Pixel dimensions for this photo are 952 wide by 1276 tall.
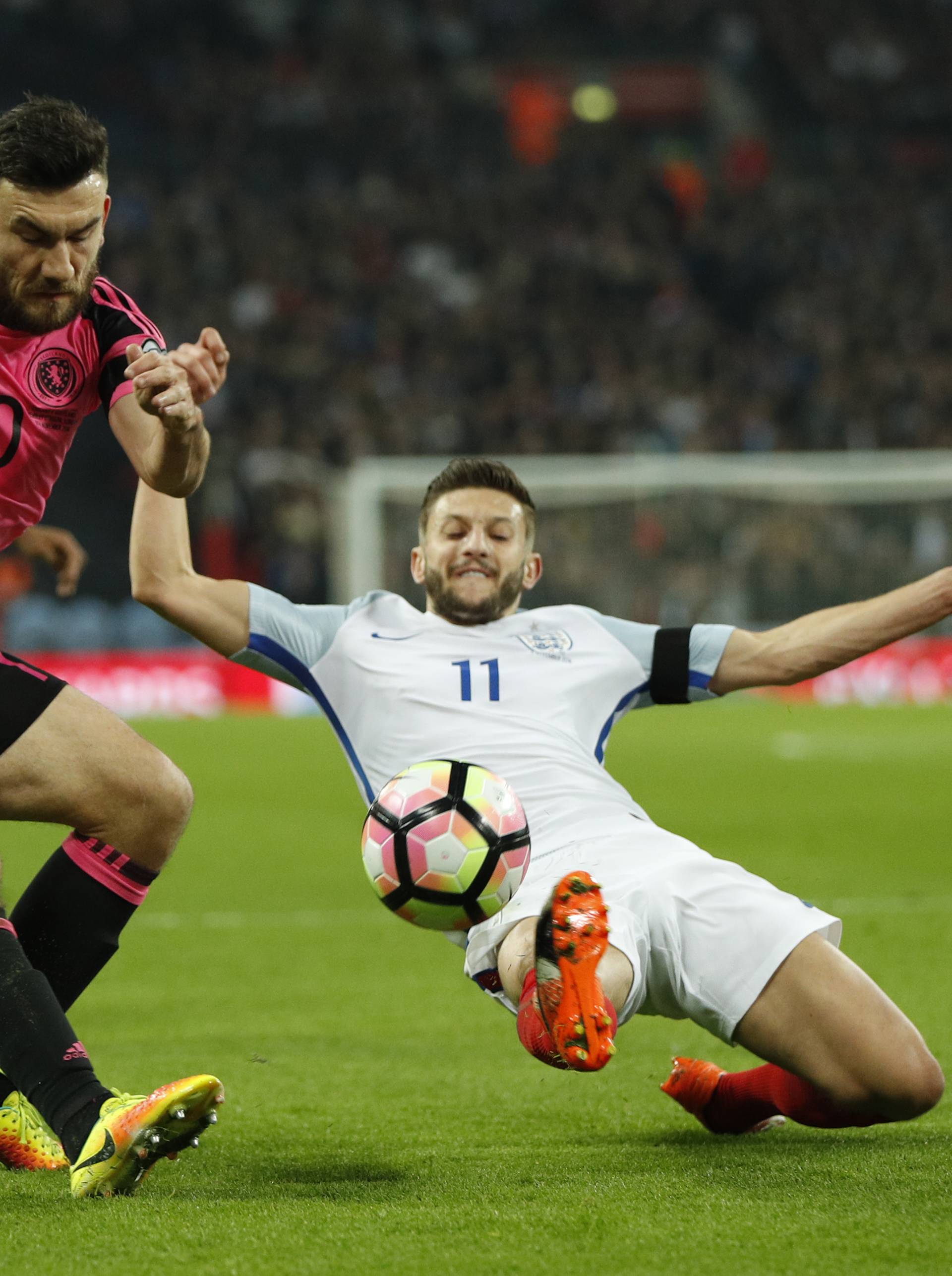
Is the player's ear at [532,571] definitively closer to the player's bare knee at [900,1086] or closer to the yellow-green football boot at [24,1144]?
the player's bare knee at [900,1086]

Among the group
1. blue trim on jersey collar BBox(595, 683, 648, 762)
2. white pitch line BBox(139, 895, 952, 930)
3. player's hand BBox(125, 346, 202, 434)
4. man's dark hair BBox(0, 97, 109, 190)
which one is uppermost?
man's dark hair BBox(0, 97, 109, 190)

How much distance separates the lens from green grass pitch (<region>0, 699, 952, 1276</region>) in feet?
8.78

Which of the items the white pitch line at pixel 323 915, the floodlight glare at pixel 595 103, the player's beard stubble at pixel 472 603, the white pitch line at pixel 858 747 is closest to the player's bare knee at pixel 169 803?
the player's beard stubble at pixel 472 603

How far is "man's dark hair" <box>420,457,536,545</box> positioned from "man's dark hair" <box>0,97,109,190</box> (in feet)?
4.16

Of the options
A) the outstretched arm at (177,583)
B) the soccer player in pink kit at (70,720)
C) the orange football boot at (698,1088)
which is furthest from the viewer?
the outstretched arm at (177,583)

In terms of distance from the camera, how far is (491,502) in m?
4.24

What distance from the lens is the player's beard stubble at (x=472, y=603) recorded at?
13.8ft

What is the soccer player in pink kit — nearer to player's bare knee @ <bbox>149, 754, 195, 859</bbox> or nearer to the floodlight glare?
player's bare knee @ <bbox>149, 754, 195, 859</bbox>

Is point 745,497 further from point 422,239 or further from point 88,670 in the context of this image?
point 422,239

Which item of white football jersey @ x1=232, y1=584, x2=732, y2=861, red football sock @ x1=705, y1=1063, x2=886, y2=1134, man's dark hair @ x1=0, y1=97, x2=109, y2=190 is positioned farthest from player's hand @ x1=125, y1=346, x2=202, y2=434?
red football sock @ x1=705, y1=1063, x2=886, y2=1134

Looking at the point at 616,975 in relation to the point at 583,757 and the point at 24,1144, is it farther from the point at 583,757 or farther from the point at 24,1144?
the point at 24,1144

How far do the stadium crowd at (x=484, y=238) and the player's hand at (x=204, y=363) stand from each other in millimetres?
16369

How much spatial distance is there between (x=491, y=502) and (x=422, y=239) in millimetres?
21697

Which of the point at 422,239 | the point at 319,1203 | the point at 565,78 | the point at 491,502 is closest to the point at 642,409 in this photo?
the point at 422,239
